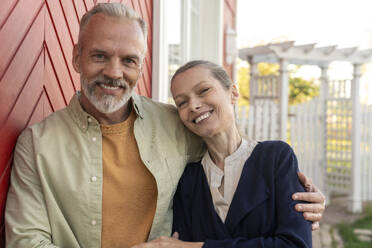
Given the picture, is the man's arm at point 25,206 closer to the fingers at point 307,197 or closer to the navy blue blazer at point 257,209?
the navy blue blazer at point 257,209

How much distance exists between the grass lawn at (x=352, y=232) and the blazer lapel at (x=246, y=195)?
13.2 feet

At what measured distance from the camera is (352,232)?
19.2 feet

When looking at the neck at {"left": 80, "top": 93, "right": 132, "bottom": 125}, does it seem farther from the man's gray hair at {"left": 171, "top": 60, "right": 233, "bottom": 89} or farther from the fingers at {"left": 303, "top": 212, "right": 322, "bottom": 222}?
the fingers at {"left": 303, "top": 212, "right": 322, "bottom": 222}

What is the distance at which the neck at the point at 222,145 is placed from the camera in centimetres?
188

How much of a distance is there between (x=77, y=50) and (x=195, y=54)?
3731 millimetres

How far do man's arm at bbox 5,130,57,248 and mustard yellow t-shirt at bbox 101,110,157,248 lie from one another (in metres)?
0.25

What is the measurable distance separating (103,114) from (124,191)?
333mm

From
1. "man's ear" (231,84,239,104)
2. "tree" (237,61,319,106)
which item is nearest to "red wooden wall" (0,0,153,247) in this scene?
"man's ear" (231,84,239,104)

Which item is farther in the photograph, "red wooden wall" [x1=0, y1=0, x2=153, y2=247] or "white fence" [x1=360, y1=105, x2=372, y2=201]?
"white fence" [x1=360, y1=105, x2=372, y2=201]

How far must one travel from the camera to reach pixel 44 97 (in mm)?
1819

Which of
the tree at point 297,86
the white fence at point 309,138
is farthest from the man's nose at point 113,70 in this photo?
the tree at point 297,86

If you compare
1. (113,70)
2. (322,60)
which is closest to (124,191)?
(113,70)

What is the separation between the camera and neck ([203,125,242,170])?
1.88m

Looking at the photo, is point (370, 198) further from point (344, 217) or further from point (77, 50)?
point (77, 50)
